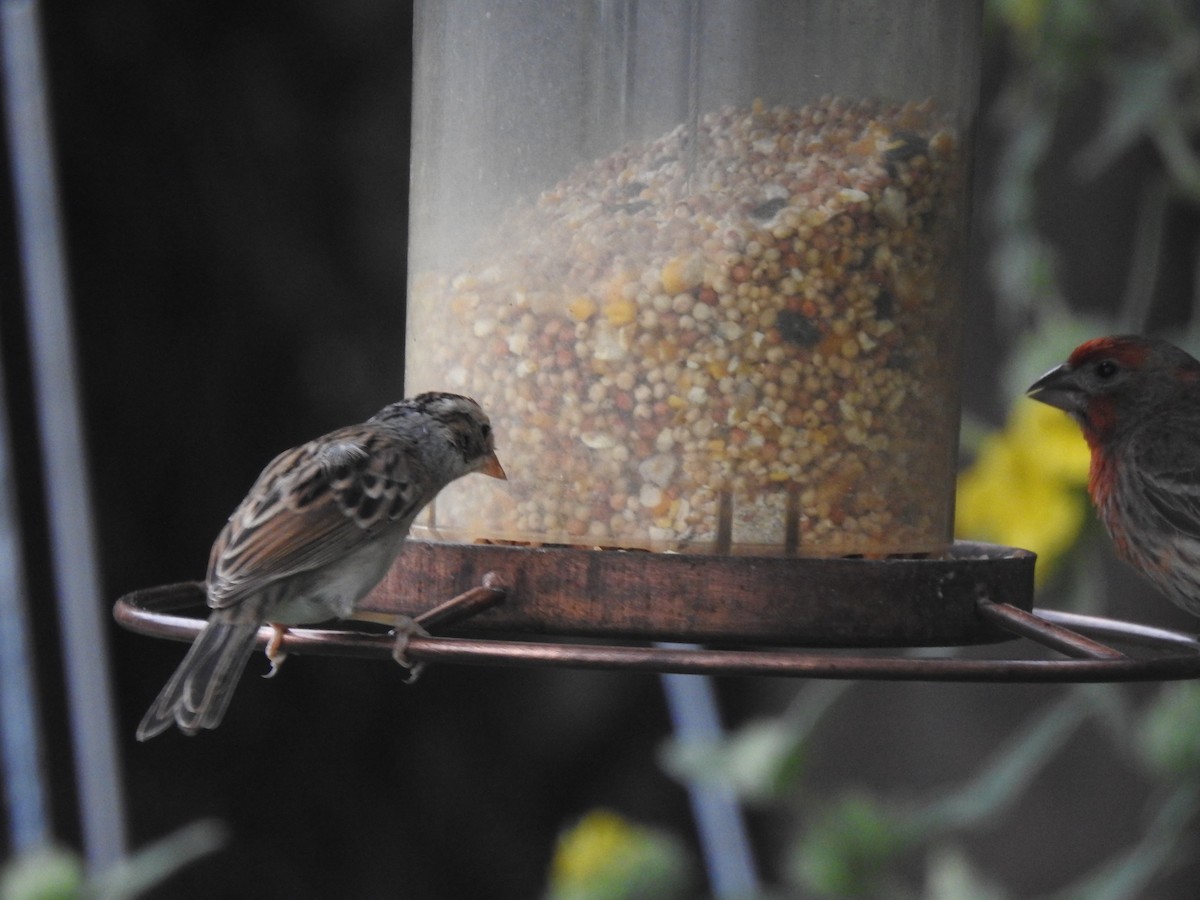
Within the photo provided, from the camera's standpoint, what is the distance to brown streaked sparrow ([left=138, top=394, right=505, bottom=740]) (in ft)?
8.72

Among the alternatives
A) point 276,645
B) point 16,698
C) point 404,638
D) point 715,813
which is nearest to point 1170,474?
point 404,638

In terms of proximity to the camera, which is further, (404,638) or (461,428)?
(461,428)

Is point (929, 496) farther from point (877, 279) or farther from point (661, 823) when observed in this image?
point (661, 823)

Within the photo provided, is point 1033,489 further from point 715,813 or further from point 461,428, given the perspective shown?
point 715,813

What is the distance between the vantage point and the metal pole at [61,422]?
15.3 feet

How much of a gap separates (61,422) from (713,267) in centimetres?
264

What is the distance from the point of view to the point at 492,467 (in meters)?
2.78

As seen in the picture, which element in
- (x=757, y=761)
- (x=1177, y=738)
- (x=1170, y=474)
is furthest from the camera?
A: (x=757, y=761)

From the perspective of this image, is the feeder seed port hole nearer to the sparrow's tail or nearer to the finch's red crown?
the sparrow's tail

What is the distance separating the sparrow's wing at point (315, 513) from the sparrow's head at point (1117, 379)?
1441 millimetres

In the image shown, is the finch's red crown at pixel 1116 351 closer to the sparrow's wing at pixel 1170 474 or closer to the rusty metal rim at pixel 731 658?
the sparrow's wing at pixel 1170 474

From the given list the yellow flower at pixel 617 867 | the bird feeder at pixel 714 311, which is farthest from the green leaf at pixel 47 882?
the yellow flower at pixel 617 867

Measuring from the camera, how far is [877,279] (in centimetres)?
278

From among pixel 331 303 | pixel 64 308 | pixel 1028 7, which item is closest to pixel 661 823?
pixel 331 303
